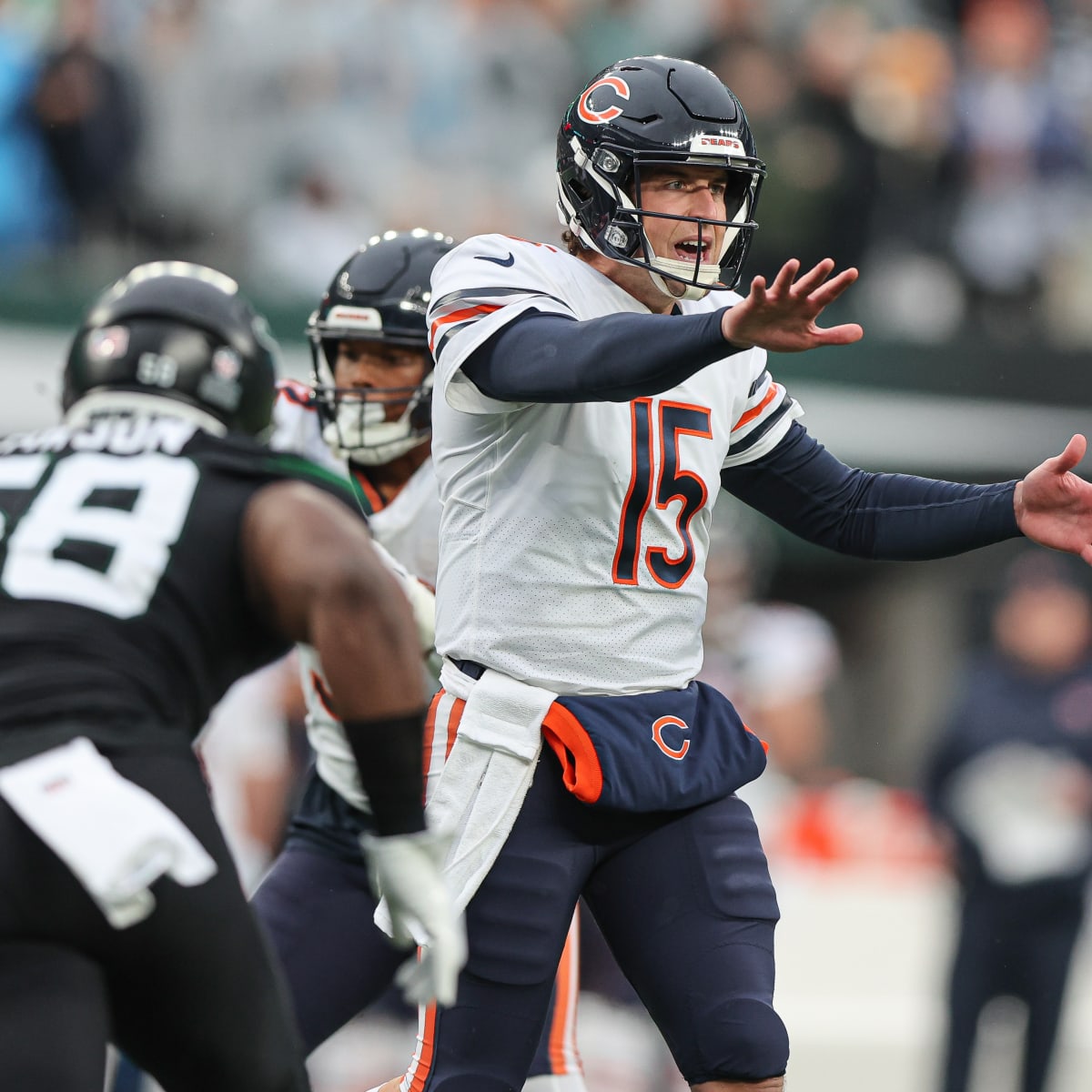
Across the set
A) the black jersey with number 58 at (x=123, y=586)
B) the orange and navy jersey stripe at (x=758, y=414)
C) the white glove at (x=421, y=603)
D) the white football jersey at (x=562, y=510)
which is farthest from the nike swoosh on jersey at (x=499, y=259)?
the white glove at (x=421, y=603)

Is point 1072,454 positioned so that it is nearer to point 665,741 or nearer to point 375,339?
point 665,741

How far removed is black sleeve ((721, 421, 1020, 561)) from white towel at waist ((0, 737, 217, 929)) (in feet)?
5.10

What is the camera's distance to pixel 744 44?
11.1m

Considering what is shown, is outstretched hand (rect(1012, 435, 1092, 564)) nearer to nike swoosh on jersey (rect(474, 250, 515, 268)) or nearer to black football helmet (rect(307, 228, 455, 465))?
nike swoosh on jersey (rect(474, 250, 515, 268))

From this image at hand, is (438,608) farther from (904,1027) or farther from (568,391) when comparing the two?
(904,1027)

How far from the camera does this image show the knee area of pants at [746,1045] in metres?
3.57

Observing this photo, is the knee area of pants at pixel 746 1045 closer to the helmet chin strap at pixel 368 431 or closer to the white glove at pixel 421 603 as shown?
the white glove at pixel 421 603

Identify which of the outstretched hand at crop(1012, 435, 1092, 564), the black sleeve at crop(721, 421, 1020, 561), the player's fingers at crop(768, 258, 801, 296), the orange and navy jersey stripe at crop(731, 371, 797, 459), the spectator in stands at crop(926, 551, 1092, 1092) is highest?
the player's fingers at crop(768, 258, 801, 296)

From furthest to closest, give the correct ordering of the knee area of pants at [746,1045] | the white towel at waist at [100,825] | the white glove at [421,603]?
the white glove at [421,603] < the knee area of pants at [746,1045] < the white towel at waist at [100,825]

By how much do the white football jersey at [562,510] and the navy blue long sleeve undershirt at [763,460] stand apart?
6.5 inches

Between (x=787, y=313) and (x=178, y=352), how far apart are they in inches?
37.9

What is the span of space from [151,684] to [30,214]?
7.76 metres

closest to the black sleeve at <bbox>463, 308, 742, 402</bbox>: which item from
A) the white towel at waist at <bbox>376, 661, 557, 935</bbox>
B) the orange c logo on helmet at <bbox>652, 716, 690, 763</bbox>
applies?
the white towel at waist at <bbox>376, 661, 557, 935</bbox>

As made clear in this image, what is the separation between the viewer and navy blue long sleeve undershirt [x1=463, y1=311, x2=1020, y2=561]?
329cm
